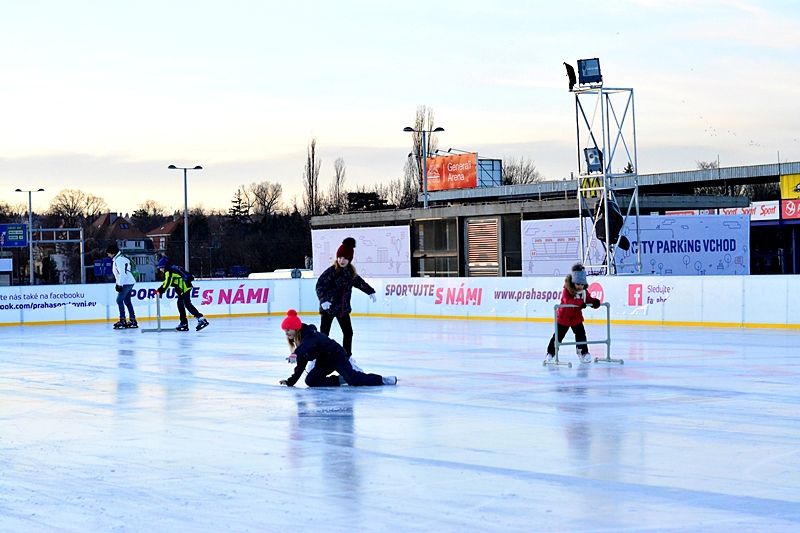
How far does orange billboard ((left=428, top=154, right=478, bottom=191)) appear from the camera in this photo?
77.9 meters

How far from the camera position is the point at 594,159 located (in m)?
34.0

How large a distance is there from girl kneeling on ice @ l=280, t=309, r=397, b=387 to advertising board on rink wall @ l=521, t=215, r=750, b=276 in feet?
94.2

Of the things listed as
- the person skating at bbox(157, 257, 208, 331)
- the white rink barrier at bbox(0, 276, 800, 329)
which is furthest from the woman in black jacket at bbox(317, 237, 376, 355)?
the white rink barrier at bbox(0, 276, 800, 329)

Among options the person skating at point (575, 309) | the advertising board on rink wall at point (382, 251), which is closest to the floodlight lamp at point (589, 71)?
the person skating at point (575, 309)

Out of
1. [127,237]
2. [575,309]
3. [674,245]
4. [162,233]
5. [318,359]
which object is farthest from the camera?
[162,233]

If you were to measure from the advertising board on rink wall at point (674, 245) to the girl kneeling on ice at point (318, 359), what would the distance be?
28723mm

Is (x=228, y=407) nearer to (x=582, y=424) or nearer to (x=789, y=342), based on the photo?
(x=582, y=424)

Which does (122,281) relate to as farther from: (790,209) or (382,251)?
(790,209)

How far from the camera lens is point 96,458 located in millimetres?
9500

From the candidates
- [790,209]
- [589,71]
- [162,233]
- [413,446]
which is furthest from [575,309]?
[162,233]

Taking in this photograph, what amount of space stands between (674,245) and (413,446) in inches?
1443

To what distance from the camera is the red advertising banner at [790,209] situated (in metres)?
61.8

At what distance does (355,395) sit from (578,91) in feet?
68.7

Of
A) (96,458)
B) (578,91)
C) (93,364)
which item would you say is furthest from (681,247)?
(96,458)
